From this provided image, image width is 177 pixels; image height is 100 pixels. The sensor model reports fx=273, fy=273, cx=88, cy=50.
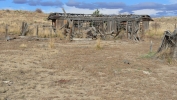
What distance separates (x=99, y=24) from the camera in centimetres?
3366

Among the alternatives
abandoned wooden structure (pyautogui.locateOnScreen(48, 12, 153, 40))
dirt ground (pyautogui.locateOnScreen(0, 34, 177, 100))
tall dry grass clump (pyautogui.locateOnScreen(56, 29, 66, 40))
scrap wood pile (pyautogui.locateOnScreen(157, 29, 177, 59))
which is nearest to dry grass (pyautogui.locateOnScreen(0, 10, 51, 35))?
tall dry grass clump (pyautogui.locateOnScreen(56, 29, 66, 40))

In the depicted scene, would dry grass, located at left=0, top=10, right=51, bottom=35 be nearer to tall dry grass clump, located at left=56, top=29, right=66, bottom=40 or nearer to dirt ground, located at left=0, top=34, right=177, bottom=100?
tall dry grass clump, located at left=56, top=29, right=66, bottom=40

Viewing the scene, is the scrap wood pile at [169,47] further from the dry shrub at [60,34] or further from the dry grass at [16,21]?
the dry grass at [16,21]

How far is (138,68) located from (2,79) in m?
5.45

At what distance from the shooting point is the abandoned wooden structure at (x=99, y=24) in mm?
31719

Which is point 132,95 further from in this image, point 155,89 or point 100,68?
point 100,68

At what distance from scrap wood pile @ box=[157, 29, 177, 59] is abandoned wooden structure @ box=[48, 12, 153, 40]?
16904mm

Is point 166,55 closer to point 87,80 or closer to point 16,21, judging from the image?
point 87,80

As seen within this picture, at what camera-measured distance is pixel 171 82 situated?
8969 mm

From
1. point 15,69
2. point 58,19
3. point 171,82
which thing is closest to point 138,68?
point 171,82

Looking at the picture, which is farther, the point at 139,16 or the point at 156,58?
the point at 139,16

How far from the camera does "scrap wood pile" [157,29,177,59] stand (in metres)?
13.3

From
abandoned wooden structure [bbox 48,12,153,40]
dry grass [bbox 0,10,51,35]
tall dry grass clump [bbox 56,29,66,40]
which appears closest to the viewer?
tall dry grass clump [bbox 56,29,66,40]

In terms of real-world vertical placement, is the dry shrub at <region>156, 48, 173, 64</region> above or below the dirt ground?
above
